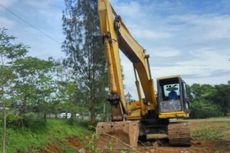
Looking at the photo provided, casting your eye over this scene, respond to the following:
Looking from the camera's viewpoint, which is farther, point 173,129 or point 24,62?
point 173,129

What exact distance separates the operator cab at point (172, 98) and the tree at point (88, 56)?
46.7ft

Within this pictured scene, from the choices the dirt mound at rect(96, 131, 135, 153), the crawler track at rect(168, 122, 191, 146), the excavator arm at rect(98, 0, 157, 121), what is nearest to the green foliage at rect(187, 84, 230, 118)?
the crawler track at rect(168, 122, 191, 146)

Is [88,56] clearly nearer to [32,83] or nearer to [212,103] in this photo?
[32,83]

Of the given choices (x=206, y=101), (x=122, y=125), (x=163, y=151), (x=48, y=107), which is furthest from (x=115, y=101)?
(x=206, y=101)

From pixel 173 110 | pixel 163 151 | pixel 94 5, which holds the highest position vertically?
pixel 94 5

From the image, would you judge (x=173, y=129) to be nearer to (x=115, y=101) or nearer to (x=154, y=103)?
(x=154, y=103)

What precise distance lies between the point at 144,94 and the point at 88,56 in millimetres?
14840

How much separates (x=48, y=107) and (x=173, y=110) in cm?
648

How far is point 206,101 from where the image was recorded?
61156 millimetres

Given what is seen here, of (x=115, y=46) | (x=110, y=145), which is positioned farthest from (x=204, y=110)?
(x=110, y=145)

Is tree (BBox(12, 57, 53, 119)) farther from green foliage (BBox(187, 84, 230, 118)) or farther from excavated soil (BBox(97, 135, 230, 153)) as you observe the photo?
green foliage (BBox(187, 84, 230, 118))

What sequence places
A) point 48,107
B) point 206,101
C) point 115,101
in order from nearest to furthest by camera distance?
point 115,101, point 48,107, point 206,101

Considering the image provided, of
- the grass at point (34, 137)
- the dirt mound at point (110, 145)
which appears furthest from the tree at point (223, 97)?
the dirt mound at point (110, 145)

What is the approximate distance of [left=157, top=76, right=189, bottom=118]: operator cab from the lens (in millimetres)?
16656
